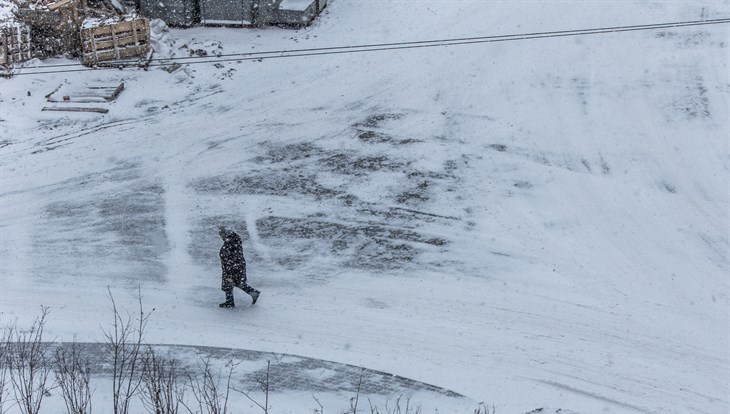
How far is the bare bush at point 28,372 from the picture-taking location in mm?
6945

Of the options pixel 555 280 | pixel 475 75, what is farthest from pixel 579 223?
pixel 475 75

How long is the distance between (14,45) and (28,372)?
469 inches

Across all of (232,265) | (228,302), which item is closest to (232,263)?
(232,265)

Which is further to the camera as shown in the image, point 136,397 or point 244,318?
point 244,318

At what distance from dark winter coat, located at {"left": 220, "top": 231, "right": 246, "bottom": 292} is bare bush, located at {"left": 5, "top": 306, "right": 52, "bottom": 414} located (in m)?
2.75

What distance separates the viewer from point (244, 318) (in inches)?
477

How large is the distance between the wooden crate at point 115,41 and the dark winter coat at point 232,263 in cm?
1009

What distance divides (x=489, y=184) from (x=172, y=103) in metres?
8.17

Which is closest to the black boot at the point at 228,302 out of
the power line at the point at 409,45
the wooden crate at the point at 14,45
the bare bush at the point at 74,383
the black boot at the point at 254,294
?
the black boot at the point at 254,294

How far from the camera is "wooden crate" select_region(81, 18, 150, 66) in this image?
19.6 metres

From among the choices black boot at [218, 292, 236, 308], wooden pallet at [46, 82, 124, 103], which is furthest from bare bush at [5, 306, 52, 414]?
wooden pallet at [46, 82, 124, 103]

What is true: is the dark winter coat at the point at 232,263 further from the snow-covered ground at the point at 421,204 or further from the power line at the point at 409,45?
the power line at the point at 409,45

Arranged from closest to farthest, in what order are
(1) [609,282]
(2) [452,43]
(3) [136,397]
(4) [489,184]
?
1. (3) [136,397]
2. (1) [609,282]
3. (4) [489,184]
4. (2) [452,43]

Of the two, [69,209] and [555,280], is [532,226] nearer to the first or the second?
[555,280]
